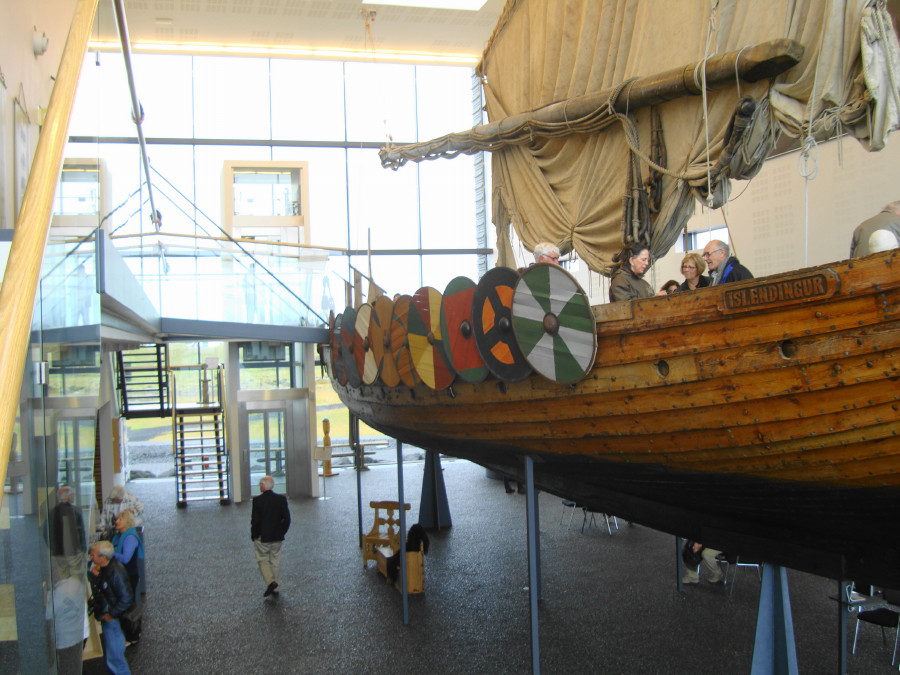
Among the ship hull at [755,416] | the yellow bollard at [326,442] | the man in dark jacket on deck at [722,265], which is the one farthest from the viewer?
the yellow bollard at [326,442]

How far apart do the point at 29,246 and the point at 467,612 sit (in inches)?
213

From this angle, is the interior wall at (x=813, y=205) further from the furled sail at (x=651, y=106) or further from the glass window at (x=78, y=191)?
the glass window at (x=78, y=191)

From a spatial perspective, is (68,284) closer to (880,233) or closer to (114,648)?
(880,233)

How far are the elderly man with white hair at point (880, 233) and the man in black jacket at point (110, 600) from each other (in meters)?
4.77

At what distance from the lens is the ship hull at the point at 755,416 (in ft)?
7.49

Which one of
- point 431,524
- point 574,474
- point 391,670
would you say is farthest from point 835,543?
point 431,524

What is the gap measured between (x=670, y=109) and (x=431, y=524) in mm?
5918

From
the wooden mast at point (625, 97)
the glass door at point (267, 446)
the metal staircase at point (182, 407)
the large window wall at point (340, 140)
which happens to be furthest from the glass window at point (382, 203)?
the wooden mast at point (625, 97)

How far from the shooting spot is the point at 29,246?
115 centimetres

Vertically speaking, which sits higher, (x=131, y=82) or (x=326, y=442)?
(x=131, y=82)

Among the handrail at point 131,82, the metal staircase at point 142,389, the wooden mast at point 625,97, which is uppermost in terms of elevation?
the wooden mast at point 625,97

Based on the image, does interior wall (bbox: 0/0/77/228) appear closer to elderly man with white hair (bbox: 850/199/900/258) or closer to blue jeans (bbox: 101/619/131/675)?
blue jeans (bbox: 101/619/131/675)

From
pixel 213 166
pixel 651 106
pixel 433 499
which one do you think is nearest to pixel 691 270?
pixel 651 106

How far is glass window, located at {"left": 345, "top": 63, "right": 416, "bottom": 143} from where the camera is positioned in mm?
14617
